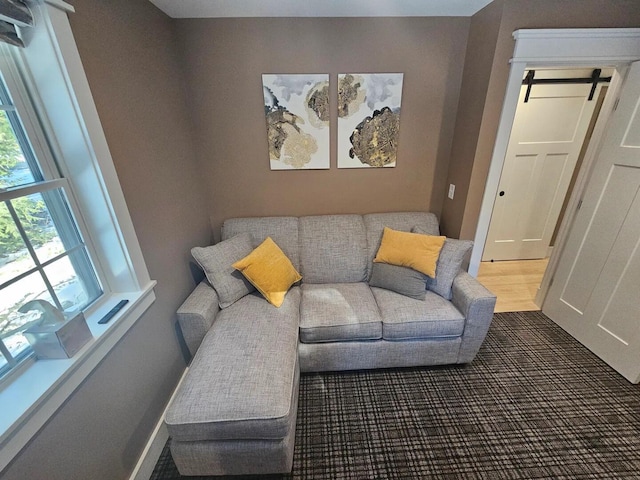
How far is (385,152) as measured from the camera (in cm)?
231

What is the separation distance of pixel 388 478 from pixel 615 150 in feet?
8.18

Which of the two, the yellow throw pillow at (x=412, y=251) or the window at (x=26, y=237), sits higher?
the window at (x=26, y=237)

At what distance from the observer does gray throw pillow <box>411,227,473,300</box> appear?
6.27ft

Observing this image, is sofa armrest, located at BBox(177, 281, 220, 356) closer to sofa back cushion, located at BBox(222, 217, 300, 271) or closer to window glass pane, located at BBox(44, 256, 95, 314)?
window glass pane, located at BBox(44, 256, 95, 314)

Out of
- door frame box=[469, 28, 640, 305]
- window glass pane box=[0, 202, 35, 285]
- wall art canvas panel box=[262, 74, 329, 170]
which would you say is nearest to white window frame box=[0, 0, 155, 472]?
window glass pane box=[0, 202, 35, 285]

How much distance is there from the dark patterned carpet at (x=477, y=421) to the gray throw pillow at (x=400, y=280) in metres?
0.57

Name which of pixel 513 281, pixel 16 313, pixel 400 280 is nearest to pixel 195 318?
pixel 16 313

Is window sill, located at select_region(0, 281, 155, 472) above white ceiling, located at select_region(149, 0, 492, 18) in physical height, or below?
below

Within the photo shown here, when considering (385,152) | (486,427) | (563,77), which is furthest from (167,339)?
(563,77)

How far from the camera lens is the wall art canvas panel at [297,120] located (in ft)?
6.79

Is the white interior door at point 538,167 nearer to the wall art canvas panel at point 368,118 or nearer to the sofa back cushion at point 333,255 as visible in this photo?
the wall art canvas panel at point 368,118

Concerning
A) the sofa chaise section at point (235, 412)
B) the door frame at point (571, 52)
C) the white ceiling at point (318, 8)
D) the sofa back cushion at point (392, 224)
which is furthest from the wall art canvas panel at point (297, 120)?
the sofa chaise section at point (235, 412)

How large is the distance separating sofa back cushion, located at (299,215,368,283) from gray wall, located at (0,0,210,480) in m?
0.91

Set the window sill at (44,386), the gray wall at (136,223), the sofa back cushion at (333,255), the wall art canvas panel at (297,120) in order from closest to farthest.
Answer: the window sill at (44,386), the gray wall at (136,223), the wall art canvas panel at (297,120), the sofa back cushion at (333,255)
